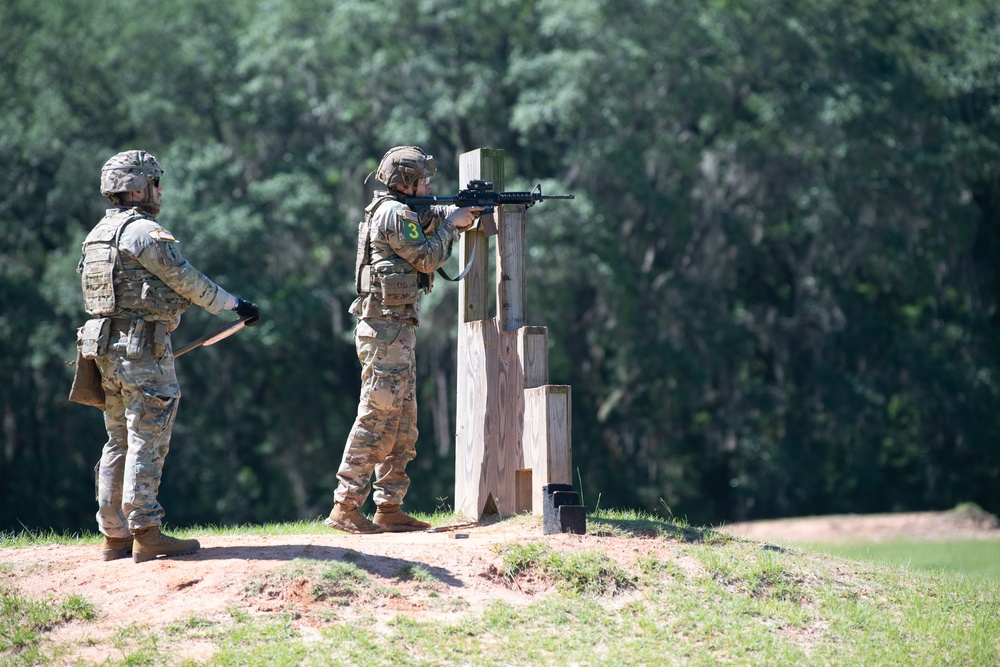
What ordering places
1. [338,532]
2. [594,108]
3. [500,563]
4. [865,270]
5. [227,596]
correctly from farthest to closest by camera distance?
[865,270] < [594,108] < [338,532] < [500,563] < [227,596]

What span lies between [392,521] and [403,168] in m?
2.21

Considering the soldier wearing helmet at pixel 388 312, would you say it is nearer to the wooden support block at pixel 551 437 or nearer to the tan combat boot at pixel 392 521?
the tan combat boot at pixel 392 521

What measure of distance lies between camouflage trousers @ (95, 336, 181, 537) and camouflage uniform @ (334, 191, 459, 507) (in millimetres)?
1235

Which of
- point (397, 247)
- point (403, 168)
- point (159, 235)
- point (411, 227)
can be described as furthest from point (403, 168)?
point (159, 235)

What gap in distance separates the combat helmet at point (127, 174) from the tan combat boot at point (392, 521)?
251 cm

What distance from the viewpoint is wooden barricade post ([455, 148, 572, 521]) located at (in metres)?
8.30

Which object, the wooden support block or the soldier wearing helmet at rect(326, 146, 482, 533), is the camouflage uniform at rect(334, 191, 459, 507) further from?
the wooden support block

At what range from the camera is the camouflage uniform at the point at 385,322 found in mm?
7824

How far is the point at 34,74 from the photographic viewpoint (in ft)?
76.0

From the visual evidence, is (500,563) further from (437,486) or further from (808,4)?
(808,4)

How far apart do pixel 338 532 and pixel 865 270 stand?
18.2 m

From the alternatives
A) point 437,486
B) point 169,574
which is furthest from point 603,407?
point 169,574

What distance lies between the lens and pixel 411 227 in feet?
25.5

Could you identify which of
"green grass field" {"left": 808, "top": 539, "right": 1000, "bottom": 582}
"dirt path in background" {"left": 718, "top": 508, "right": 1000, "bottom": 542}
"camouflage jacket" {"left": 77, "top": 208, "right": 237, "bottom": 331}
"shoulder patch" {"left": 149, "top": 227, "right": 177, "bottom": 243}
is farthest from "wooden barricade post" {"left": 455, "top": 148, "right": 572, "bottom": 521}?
"dirt path in background" {"left": 718, "top": 508, "right": 1000, "bottom": 542}
